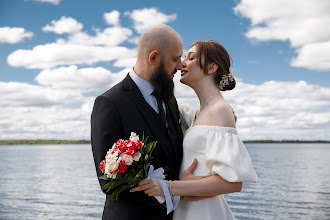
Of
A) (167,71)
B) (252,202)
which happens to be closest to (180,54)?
(167,71)

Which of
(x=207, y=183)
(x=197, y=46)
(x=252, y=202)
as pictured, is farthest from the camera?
(x=252, y=202)

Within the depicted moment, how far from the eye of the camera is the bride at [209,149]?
369 centimetres

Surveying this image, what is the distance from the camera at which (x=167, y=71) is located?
3.96 meters

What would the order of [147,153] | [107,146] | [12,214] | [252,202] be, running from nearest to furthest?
[147,153], [107,146], [12,214], [252,202]

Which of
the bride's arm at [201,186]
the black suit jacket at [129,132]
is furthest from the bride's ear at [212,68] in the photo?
the bride's arm at [201,186]

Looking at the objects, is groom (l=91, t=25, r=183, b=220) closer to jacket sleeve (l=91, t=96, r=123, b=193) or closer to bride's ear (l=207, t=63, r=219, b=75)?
jacket sleeve (l=91, t=96, r=123, b=193)

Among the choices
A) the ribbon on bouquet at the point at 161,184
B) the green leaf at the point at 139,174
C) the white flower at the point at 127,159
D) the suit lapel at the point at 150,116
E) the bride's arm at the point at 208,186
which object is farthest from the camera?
the suit lapel at the point at 150,116

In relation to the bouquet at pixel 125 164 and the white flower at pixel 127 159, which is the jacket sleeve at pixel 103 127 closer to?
the bouquet at pixel 125 164

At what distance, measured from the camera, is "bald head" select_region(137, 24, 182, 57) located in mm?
3895

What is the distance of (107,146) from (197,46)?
5.40 feet

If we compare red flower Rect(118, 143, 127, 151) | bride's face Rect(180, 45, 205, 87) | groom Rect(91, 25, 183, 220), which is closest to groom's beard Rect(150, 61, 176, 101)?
groom Rect(91, 25, 183, 220)

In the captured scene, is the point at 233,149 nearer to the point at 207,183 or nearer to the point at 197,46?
the point at 207,183

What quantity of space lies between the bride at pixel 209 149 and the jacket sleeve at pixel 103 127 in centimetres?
50

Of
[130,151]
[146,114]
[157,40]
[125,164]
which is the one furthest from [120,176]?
[157,40]
